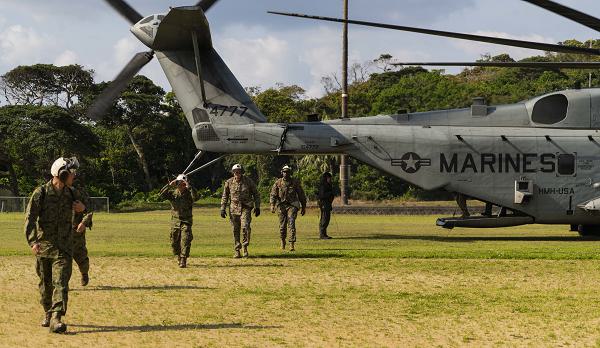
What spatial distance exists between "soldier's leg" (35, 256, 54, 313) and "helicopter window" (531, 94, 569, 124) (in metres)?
17.8

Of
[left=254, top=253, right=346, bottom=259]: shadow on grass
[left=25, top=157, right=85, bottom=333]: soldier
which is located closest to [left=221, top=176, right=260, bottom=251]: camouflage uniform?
[left=254, top=253, right=346, bottom=259]: shadow on grass

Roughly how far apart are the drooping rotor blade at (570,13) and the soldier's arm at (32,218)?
603cm

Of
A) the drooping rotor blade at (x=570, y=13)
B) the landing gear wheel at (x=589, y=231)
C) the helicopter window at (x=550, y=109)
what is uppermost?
the helicopter window at (x=550, y=109)

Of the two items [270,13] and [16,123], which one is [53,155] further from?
[270,13]

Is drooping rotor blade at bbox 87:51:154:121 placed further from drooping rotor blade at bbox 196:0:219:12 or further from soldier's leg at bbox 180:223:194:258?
soldier's leg at bbox 180:223:194:258

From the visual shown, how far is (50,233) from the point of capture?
390 inches

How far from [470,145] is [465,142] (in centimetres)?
16

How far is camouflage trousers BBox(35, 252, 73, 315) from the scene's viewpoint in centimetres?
959

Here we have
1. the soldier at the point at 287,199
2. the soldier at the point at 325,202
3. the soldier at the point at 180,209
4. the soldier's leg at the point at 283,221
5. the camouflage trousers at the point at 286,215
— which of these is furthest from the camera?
the soldier at the point at 325,202

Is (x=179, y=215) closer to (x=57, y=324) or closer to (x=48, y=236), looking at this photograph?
(x=48, y=236)

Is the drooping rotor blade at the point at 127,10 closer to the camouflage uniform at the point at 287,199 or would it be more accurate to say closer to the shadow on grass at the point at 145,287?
the camouflage uniform at the point at 287,199

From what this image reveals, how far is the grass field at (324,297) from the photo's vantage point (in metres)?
9.14

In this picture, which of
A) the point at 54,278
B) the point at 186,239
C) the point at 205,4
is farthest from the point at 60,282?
the point at 205,4

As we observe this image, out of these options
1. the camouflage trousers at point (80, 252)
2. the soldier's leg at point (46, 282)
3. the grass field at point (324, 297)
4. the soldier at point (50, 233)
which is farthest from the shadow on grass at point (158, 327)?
the camouflage trousers at point (80, 252)
